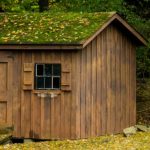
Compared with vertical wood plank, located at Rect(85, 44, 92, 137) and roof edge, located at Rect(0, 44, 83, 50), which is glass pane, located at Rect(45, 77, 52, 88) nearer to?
roof edge, located at Rect(0, 44, 83, 50)

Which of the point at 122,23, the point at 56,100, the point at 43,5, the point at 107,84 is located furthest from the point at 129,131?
the point at 43,5

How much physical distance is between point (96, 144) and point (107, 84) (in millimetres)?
2934

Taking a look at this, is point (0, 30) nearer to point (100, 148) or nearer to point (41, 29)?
point (41, 29)

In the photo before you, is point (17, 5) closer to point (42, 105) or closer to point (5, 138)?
point (42, 105)

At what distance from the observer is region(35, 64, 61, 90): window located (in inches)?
712

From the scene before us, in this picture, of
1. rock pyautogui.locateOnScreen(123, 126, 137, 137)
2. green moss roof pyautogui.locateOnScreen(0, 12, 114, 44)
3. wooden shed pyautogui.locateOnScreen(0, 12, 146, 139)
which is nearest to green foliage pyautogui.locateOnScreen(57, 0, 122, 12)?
green moss roof pyautogui.locateOnScreen(0, 12, 114, 44)

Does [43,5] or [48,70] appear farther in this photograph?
[43,5]

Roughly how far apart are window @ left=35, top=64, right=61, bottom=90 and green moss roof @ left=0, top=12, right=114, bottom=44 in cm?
93

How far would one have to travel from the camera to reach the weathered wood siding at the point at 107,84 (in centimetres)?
1844

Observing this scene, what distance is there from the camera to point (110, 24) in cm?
1973

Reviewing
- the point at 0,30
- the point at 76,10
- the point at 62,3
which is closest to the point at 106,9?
the point at 76,10

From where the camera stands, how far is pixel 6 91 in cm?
1830

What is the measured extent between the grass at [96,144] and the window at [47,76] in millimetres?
1937

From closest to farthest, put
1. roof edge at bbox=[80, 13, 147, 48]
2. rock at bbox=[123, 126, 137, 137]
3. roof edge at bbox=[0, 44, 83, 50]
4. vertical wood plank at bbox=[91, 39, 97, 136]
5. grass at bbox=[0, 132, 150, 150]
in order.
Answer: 1. grass at bbox=[0, 132, 150, 150]
2. roof edge at bbox=[0, 44, 83, 50]
3. roof edge at bbox=[80, 13, 147, 48]
4. vertical wood plank at bbox=[91, 39, 97, 136]
5. rock at bbox=[123, 126, 137, 137]
